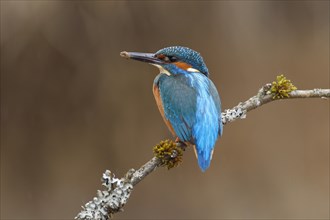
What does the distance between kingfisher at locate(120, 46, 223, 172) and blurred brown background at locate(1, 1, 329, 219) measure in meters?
1.24

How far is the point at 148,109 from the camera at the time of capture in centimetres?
330

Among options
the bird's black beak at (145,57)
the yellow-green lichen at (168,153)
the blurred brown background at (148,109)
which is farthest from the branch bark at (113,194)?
the blurred brown background at (148,109)

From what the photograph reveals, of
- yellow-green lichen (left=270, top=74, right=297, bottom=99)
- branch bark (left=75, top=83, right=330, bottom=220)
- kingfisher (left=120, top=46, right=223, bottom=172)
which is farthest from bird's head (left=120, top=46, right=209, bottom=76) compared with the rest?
branch bark (left=75, top=83, right=330, bottom=220)

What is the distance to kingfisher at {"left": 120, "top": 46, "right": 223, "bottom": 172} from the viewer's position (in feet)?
5.72

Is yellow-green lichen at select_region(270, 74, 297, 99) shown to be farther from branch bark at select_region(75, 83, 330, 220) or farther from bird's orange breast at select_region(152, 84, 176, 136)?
branch bark at select_region(75, 83, 330, 220)

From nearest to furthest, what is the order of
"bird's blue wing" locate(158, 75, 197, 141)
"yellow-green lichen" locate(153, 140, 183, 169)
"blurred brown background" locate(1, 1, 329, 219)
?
"yellow-green lichen" locate(153, 140, 183, 169) < "bird's blue wing" locate(158, 75, 197, 141) < "blurred brown background" locate(1, 1, 329, 219)

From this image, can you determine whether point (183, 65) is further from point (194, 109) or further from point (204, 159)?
point (204, 159)

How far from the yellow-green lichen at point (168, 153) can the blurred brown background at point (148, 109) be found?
1496 mm

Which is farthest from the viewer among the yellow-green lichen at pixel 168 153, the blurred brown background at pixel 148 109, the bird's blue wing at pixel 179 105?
the blurred brown background at pixel 148 109

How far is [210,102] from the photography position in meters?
1.79

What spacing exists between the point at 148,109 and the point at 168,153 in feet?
5.42

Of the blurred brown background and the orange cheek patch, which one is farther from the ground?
the blurred brown background

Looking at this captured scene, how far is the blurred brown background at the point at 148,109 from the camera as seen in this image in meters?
3.08

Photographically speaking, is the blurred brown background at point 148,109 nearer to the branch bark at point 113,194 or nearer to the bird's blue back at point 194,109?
the bird's blue back at point 194,109
